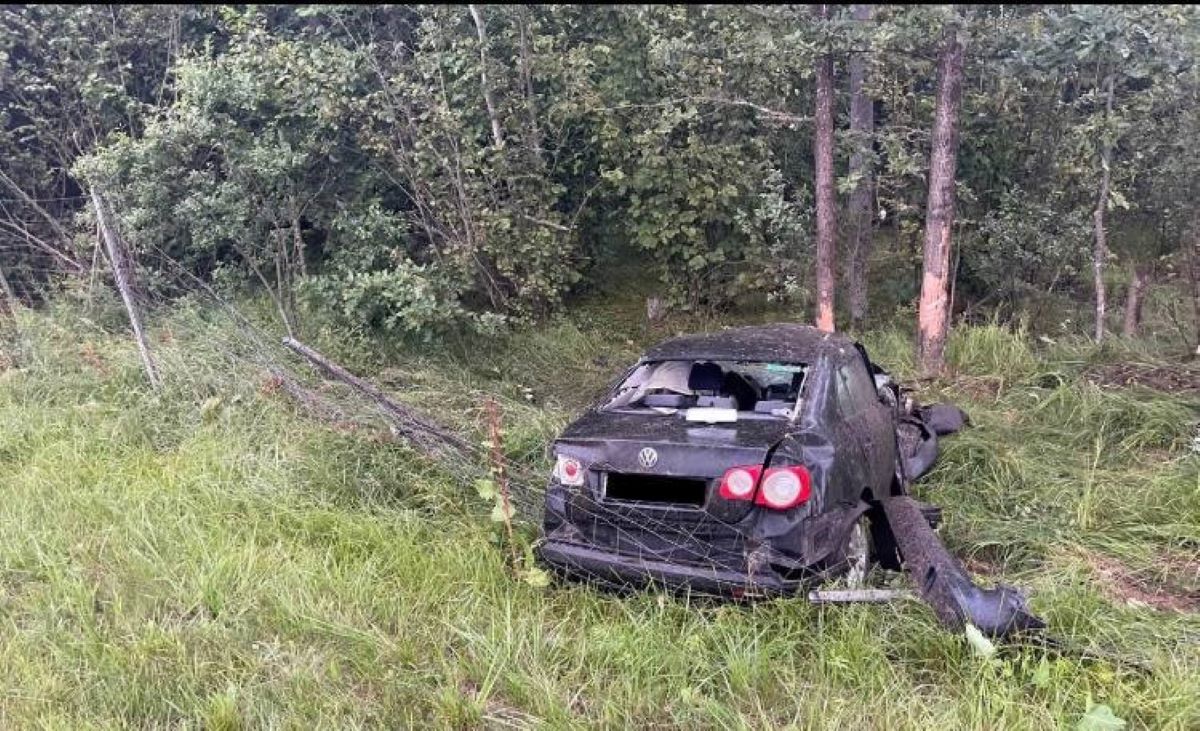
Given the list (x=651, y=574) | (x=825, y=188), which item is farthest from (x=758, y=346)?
(x=825, y=188)

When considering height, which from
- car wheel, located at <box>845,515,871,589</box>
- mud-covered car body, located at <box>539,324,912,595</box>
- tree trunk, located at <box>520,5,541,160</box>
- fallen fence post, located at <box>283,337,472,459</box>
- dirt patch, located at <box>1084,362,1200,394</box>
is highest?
tree trunk, located at <box>520,5,541,160</box>

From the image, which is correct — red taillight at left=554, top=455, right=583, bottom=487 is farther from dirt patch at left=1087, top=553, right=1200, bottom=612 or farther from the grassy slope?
dirt patch at left=1087, top=553, right=1200, bottom=612

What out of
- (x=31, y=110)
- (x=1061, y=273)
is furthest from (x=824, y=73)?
(x=31, y=110)

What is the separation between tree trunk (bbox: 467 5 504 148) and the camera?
8.55 m

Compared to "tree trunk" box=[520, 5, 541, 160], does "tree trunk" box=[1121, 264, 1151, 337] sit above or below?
below

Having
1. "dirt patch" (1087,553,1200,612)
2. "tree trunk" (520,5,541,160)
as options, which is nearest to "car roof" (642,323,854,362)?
"dirt patch" (1087,553,1200,612)

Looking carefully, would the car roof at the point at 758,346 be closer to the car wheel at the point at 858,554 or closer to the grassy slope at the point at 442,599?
the car wheel at the point at 858,554

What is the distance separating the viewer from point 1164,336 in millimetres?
8547

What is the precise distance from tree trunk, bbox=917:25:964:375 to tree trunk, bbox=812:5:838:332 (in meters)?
0.88

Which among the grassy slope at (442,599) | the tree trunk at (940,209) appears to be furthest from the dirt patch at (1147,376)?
the tree trunk at (940,209)

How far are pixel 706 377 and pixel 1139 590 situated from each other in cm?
227

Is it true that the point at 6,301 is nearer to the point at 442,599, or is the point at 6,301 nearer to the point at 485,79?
the point at 485,79

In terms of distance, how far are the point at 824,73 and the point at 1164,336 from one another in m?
4.42

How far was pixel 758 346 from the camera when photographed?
455cm
